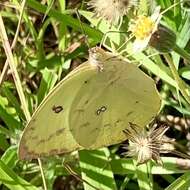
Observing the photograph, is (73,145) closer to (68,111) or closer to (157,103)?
(68,111)

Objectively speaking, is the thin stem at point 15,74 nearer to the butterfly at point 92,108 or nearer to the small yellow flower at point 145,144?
the butterfly at point 92,108

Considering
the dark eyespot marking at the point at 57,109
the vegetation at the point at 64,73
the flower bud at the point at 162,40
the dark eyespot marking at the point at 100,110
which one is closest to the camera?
the flower bud at the point at 162,40

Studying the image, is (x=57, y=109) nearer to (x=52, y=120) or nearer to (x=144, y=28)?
(x=52, y=120)

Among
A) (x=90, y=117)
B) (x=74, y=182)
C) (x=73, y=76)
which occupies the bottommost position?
(x=74, y=182)

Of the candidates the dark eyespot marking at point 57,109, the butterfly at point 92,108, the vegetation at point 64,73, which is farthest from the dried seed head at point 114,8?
the dark eyespot marking at point 57,109

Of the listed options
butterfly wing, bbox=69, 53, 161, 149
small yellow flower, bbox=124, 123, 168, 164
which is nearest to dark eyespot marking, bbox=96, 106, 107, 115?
butterfly wing, bbox=69, 53, 161, 149

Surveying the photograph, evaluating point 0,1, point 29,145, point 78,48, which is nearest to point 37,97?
point 78,48
